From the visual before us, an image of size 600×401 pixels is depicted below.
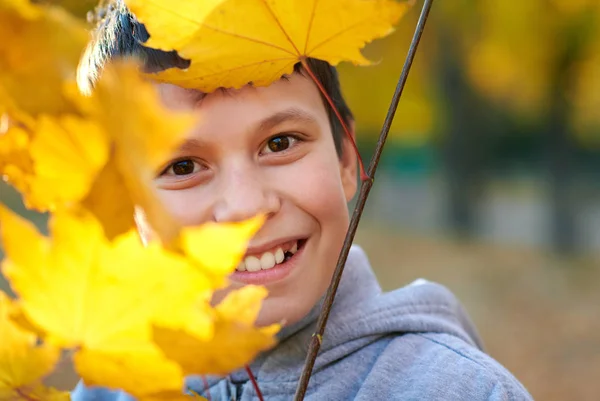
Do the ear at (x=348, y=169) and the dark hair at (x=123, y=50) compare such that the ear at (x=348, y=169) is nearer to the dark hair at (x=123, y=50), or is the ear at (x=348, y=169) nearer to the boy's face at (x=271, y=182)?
the dark hair at (x=123, y=50)

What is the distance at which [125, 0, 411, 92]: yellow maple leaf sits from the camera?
→ 1.44ft

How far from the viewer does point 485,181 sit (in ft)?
30.2

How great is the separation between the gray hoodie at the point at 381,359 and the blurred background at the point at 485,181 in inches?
141

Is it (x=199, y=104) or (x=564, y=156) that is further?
(x=564, y=156)

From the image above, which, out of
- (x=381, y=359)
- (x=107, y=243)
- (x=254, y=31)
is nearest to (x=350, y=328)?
(x=381, y=359)

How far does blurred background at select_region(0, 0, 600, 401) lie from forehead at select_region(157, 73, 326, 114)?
3.88 m

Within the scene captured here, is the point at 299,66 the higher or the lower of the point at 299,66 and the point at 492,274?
the lower

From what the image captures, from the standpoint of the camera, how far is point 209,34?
45 centimetres

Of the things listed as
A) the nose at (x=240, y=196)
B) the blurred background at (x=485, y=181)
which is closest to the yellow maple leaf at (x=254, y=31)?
the nose at (x=240, y=196)

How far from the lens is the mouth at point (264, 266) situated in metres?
0.85

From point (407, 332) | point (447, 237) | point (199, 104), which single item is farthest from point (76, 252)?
point (447, 237)

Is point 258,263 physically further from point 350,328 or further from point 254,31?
point 254,31

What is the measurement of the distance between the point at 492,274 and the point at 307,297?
20.8ft

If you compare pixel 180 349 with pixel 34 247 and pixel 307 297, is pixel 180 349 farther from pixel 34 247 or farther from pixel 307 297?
pixel 307 297
